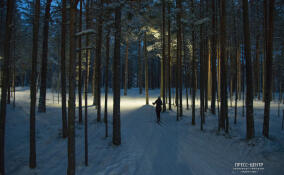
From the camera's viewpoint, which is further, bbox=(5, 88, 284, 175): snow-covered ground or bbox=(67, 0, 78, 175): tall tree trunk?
bbox=(5, 88, 284, 175): snow-covered ground

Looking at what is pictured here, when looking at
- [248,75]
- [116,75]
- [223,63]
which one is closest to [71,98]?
[116,75]

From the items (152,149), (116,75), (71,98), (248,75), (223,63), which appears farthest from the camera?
(223,63)

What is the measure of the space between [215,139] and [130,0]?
918 cm

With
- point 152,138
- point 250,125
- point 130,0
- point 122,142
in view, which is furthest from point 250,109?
point 130,0

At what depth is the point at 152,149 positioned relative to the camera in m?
7.90

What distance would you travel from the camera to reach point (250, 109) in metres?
8.41

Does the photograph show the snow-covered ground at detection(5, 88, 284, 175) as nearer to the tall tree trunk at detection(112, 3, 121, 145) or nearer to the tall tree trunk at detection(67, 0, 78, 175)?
the tall tree trunk at detection(112, 3, 121, 145)

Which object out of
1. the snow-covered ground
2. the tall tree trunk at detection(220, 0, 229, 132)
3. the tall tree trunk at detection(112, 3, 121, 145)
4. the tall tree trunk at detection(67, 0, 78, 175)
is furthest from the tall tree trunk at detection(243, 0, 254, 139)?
the tall tree trunk at detection(67, 0, 78, 175)

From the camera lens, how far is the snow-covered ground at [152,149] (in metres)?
6.35

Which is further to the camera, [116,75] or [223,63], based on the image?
[223,63]

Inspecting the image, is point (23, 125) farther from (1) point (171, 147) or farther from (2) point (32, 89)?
(1) point (171, 147)

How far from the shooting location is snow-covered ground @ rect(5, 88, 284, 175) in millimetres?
6352

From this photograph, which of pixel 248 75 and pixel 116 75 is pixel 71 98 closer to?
pixel 116 75

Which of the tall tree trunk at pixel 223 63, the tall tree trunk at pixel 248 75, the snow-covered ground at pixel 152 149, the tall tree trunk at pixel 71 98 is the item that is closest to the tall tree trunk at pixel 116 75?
the snow-covered ground at pixel 152 149
